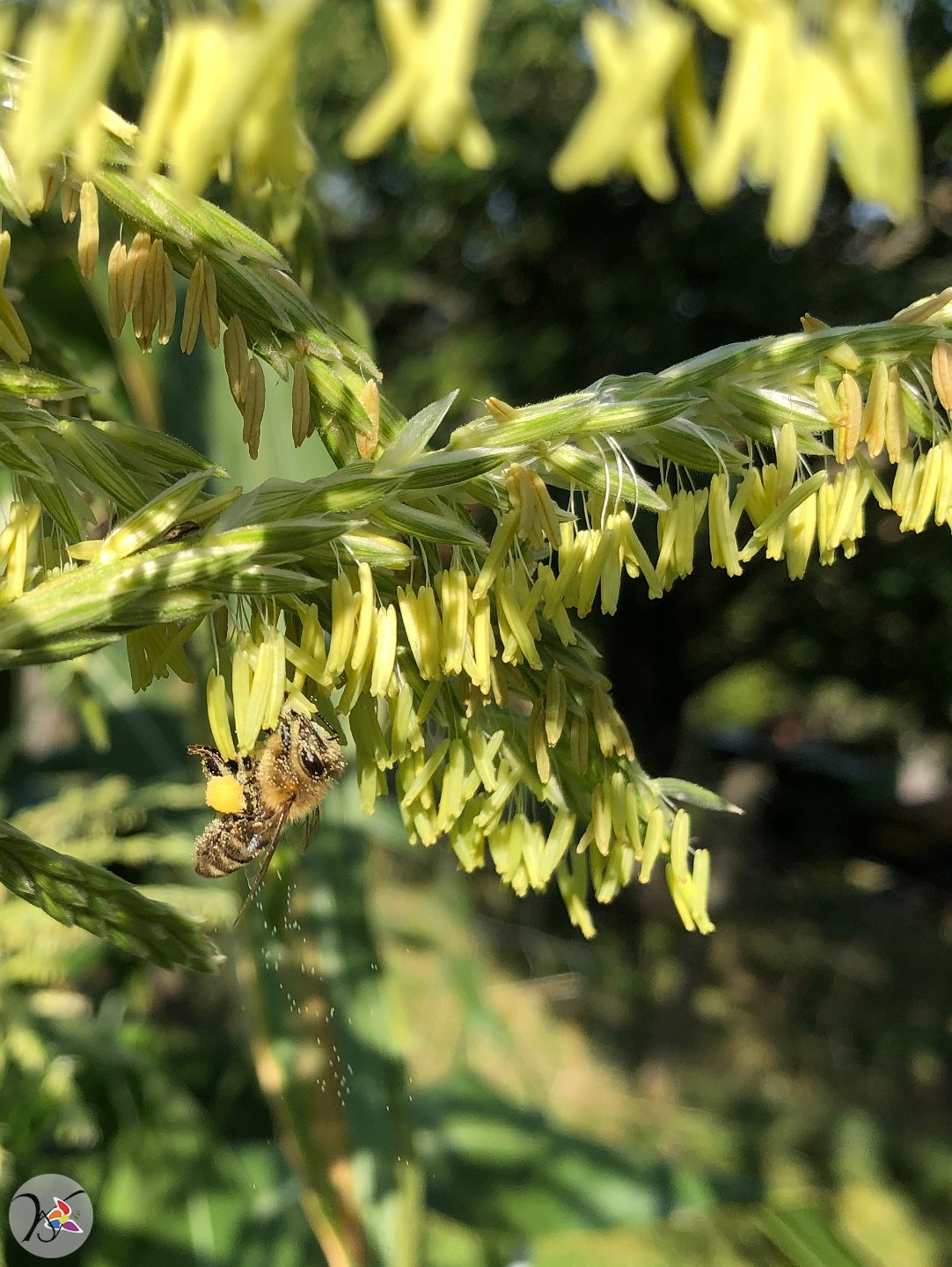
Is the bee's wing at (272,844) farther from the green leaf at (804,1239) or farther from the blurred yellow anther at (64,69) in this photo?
the green leaf at (804,1239)

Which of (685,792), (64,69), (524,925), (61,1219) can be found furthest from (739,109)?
(524,925)

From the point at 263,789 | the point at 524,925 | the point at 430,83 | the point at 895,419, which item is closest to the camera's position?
the point at 430,83

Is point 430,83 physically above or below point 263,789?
above

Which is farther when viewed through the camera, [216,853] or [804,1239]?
[804,1239]

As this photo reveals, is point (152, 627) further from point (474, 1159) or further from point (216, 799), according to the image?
point (474, 1159)

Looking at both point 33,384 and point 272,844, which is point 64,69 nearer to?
point 33,384

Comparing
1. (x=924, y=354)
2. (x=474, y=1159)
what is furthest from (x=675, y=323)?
(x=924, y=354)

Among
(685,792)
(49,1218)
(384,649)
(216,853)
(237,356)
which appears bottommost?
(49,1218)
